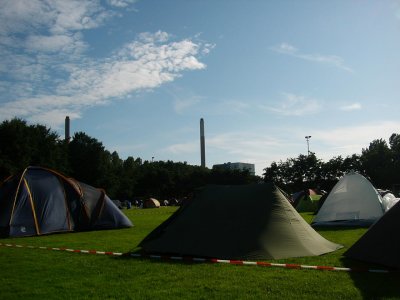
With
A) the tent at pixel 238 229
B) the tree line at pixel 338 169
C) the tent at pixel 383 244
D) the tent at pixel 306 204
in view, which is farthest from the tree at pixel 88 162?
the tent at pixel 383 244

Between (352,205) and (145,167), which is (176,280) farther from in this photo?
(145,167)

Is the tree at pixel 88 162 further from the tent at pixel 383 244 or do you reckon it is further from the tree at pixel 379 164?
the tent at pixel 383 244

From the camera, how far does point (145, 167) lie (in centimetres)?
10369

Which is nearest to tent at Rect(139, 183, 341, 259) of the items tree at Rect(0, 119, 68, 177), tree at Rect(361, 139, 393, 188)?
tree at Rect(0, 119, 68, 177)

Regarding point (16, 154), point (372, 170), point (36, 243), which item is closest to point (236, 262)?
point (36, 243)

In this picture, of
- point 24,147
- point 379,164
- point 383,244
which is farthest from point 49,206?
point 379,164

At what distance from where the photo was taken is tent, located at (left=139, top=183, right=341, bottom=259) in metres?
9.87

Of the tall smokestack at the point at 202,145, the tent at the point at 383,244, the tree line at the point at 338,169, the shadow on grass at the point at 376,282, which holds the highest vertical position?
the tall smokestack at the point at 202,145

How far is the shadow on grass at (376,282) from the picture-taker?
21.4 feet

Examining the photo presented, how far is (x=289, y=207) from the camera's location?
11.0 metres

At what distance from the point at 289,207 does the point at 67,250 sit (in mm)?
6123

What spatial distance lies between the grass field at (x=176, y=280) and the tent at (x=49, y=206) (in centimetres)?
642

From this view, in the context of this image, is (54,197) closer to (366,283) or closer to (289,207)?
(289,207)

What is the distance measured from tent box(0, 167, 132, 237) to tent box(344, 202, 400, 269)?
12339 mm
